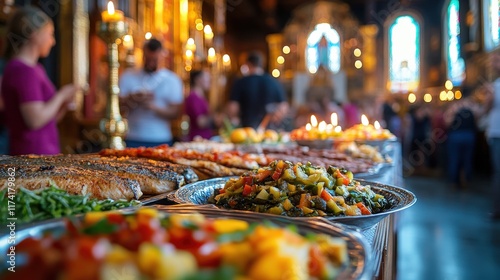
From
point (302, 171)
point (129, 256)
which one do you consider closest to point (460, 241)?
point (302, 171)

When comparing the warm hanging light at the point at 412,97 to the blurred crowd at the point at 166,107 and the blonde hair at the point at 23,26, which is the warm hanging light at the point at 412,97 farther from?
the blonde hair at the point at 23,26

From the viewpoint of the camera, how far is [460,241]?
4.37m

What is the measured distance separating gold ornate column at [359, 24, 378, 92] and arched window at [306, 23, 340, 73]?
116cm

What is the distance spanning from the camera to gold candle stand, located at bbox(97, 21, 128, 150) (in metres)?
2.40

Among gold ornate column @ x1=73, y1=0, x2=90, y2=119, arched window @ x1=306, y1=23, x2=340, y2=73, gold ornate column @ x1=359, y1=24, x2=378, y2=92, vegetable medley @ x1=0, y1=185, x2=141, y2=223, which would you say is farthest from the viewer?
arched window @ x1=306, y1=23, x2=340, y2=73

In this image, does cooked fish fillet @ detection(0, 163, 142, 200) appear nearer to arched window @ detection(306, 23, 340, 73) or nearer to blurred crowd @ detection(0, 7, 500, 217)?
blurred crowd @ detection(0, 7, 500, 217)

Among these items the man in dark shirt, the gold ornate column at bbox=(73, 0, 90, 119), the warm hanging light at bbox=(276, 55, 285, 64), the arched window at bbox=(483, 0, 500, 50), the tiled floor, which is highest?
the warm hanging light at bbox=(276, 55, 285, 64)

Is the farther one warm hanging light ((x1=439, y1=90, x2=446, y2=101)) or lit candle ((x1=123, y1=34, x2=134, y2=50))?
warm hanging light ((x1=439, y1=90, x2=446, y2=101))

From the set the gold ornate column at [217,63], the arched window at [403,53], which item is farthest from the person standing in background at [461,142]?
the arched window at [403,53]

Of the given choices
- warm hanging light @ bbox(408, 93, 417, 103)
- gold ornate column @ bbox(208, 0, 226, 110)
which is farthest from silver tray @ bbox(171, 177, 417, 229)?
warm hanging light @ bbox(408, 93, 417, 103)

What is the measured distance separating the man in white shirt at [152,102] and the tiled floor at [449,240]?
1.84m

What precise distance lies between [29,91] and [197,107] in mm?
2933

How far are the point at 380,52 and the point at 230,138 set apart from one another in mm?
16596

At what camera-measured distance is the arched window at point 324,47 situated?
63.8 ft
